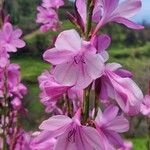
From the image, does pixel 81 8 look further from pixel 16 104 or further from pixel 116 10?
pixel 16 104

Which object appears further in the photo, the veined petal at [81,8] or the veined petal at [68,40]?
the veined petal at [81,8]

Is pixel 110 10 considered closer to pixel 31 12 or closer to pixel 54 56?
pixel 54 56

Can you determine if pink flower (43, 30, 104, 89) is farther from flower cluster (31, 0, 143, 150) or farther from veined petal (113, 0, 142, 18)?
veined petal (113, 0, 142, 18)

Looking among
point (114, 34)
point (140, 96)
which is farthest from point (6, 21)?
point (114, 34)

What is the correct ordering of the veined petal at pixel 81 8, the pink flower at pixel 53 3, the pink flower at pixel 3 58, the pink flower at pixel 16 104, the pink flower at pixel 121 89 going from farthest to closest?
1. the pink flower at pixel 53 3
2. the pink flower at pixel 16 104
3. the pink flower at pixel 3 58
4. the veined petal at pixel 81 8
5. the pink flower at pixel 121 89

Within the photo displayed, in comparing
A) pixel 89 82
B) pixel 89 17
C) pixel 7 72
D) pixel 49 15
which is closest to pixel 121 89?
pixel 89 82

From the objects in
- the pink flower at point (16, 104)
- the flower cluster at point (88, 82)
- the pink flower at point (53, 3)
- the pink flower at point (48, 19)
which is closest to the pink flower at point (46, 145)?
the flower cluster at point (88, 82)

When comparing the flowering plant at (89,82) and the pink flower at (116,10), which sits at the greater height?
the pink flower at (116,10)

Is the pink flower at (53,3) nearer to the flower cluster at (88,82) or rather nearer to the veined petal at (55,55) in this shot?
the flower cluster at (88,82)
